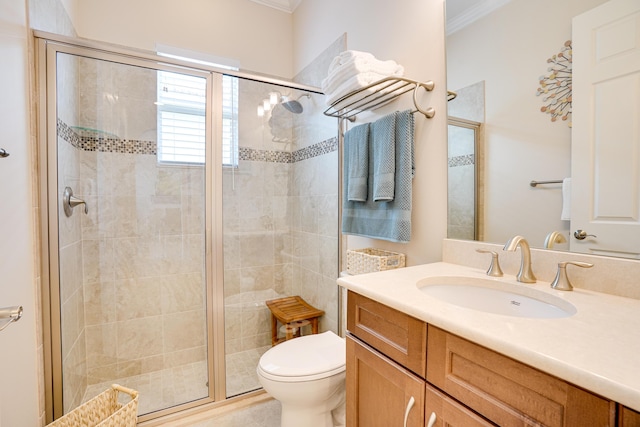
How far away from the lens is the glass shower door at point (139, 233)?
5.57ft

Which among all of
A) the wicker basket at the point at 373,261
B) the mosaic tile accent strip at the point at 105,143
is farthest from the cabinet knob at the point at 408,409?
the mosaic tile accent strip at the point at 105,143

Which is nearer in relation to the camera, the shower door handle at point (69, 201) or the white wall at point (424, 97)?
the white wall at point (424, 97)

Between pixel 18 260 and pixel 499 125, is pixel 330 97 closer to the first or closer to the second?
pixel 499 125

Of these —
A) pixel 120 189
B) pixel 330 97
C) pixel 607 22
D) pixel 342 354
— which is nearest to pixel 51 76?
pixel 120 189

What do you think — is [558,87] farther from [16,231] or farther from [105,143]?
[105,143]

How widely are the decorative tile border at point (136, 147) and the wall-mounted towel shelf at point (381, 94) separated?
41 cm

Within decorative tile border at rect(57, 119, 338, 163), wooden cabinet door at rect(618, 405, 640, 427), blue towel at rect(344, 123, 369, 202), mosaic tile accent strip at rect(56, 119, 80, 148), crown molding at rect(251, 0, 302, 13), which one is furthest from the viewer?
crown molding at rect(251, 0, 302, 13)

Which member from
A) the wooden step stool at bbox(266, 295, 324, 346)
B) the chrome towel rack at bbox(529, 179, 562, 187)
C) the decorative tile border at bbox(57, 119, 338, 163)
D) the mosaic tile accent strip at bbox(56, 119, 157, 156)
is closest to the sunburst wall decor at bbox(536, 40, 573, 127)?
the chrome towel rack at bbox(529, 179, 562, 187)

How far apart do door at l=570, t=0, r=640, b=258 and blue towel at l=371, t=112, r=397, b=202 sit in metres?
0.64

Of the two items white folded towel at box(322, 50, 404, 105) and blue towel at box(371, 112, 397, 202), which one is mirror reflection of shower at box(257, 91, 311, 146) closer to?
Result: white folded towel at box(322, 50, 404, 105)

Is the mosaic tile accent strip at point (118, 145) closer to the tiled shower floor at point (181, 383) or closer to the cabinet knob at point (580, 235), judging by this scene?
the tiled shower floor at point (181, 383)

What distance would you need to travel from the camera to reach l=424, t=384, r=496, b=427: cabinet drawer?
625mm

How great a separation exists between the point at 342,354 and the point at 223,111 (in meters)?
1.52

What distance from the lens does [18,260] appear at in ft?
3.53
